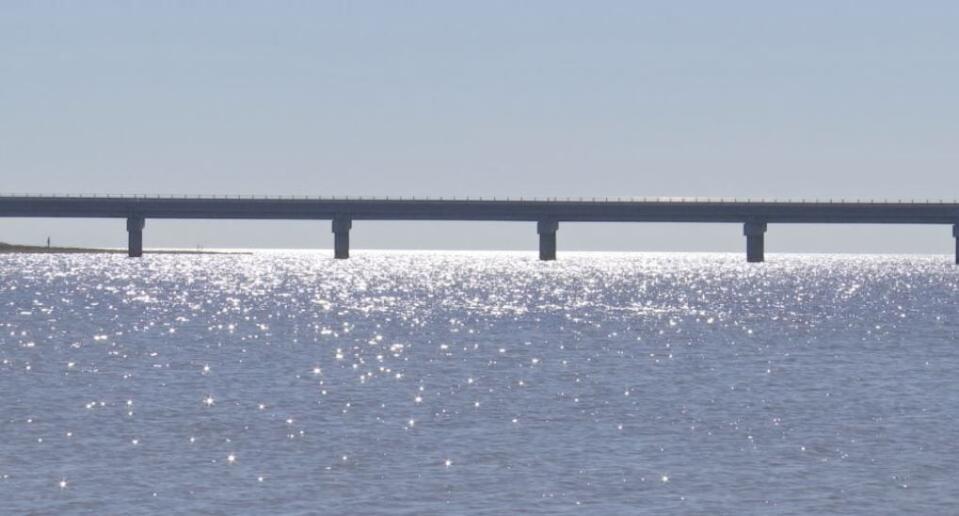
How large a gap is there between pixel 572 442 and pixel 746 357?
26218mm

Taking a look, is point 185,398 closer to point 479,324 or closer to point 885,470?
point 885,470

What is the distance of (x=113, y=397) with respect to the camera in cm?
4244

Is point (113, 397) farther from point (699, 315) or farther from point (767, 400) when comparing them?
point (699, 315)

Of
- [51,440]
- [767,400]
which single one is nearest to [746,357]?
[767,400]

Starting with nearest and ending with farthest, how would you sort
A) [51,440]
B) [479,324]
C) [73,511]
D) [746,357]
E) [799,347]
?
[73,511]
[51,440]
[746,357]
[799,347]
[479,324]

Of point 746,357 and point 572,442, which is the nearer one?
point 572,442

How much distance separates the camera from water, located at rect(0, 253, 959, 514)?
28250mm

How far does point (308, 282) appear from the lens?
16838cm

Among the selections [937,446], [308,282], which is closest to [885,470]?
[937,446]

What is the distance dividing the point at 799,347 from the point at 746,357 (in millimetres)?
6430

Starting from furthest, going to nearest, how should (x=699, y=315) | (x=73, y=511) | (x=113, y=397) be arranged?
(x=699, y=315) < (x=113, y=397) < (x=73, y=511)

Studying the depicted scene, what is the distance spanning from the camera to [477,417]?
127 feet

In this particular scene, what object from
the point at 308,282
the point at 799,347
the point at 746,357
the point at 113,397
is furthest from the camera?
the point at 308,282

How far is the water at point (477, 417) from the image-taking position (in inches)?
1112
